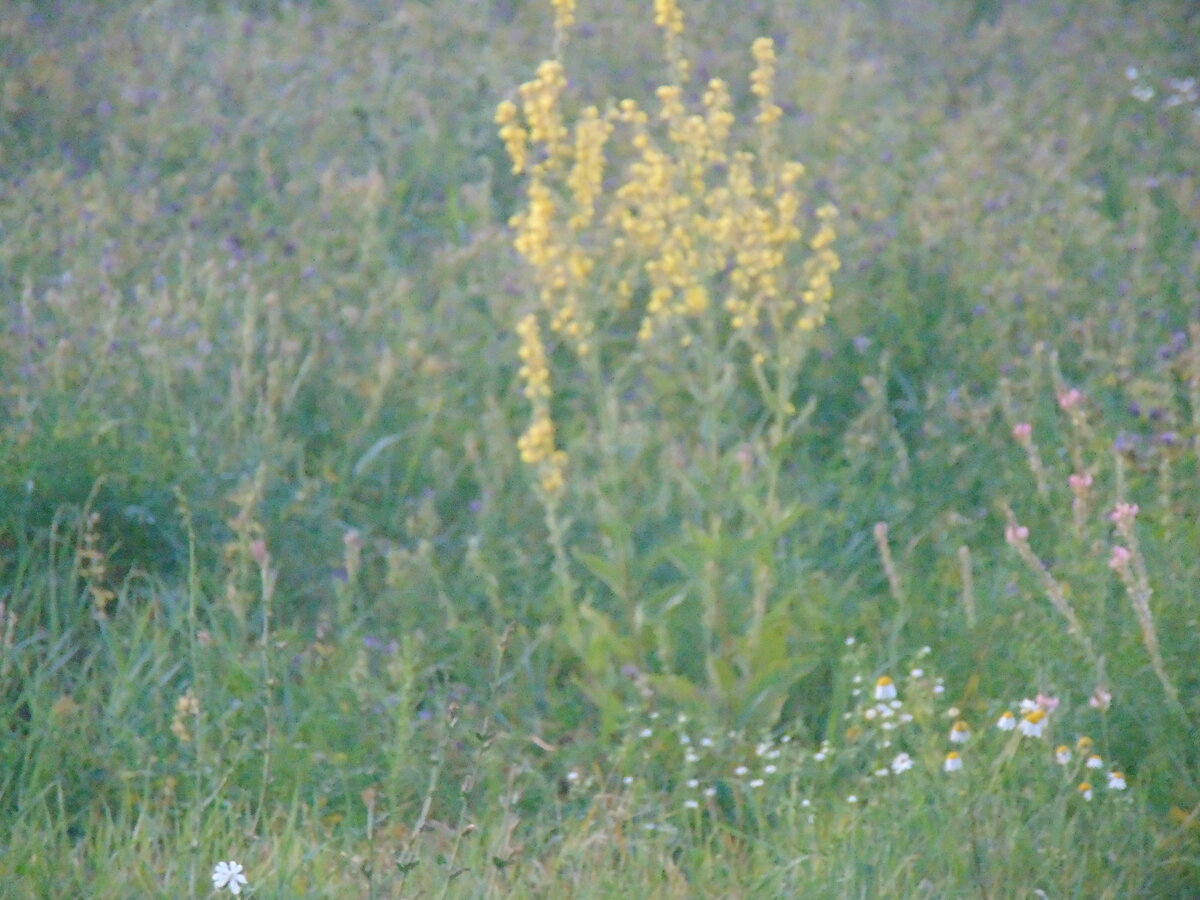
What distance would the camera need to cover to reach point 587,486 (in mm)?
3838

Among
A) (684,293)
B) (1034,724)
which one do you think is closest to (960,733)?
(1034,724)

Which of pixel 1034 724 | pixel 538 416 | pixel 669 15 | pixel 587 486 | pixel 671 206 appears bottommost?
pixel 587 486

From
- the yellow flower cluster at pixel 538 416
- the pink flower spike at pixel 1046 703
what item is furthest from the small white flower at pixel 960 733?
the yellow flower cluster at pixel 538 416

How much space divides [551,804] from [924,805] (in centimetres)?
79

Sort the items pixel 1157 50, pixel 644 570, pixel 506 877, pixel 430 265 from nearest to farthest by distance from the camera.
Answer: pixel 506 877 → pixel 644 570 → pixel 430 265 → pixel 1157 50

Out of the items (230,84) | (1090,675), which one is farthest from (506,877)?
(230,84)

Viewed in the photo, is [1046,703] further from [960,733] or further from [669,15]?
→ [669,15]

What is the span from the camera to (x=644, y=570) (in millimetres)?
3178

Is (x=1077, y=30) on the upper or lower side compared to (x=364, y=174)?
upper

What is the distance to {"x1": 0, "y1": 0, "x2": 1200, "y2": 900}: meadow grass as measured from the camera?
264 centimetres

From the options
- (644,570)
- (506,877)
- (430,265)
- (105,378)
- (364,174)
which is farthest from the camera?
(364,174)

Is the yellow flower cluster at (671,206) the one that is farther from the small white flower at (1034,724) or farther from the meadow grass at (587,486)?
the small white flower at (1034,724)

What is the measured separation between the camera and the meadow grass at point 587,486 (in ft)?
8.65

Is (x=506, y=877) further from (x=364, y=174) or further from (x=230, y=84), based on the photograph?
(x=230, y=84)
